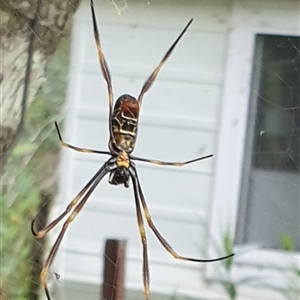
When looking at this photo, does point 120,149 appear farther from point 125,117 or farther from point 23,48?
point 23,48

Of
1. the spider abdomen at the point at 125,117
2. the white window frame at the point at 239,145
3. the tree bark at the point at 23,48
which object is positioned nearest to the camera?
the spider abdomen at the point at 125,117

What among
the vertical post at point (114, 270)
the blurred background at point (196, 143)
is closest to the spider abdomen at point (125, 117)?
the vertical post at point (114, 270)

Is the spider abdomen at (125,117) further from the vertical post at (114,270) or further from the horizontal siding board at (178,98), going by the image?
the horizontal siding board at (178,98)

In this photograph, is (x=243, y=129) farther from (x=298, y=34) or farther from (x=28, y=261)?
(x=28, y=261)

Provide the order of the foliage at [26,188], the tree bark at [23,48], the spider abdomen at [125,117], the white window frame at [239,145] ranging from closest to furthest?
the spider abdomen at [125,117]
the tree bark at [23,48]
the foliage at [26,188]
the white window frame at [239,145]

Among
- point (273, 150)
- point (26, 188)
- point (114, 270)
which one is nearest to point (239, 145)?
point (273, 150)

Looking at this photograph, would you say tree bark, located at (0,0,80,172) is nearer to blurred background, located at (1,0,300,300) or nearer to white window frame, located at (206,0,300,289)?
blurred background, located at (1,0,300,300)
